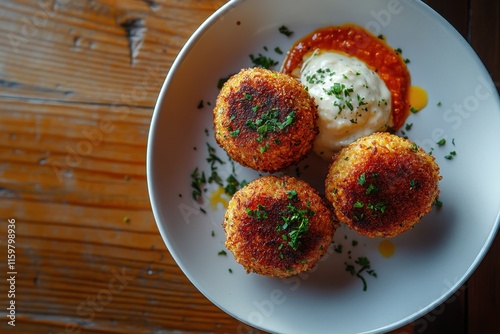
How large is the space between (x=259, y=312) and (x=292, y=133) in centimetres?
70

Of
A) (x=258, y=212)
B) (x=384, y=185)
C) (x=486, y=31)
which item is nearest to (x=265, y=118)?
(x=258, y=212)

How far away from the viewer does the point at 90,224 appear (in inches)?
83.0

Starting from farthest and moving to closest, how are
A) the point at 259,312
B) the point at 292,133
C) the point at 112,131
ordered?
the point at 112,131
the point at 259,312
the point at 292,133

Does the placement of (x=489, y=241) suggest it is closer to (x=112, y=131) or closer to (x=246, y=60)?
(x=246, y=60)

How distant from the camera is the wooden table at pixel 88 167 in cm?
207

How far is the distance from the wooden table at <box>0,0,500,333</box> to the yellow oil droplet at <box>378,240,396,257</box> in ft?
2.17

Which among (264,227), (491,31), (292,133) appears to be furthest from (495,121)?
(264,227)

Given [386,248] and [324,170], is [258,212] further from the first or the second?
[386,248]

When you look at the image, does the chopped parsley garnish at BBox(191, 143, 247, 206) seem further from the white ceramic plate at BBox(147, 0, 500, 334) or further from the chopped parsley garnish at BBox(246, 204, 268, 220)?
the chopped parsley garnish at BBox(246, 204, 268, 220)

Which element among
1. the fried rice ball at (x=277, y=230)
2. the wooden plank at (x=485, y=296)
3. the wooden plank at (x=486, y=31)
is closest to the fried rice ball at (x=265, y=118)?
the fried rice ball at (x=277, y=230)

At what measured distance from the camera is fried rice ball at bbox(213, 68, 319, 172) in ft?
5.62

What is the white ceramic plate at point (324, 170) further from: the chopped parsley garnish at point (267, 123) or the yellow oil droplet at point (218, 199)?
the chopped parsley garnish at point (267, 123)

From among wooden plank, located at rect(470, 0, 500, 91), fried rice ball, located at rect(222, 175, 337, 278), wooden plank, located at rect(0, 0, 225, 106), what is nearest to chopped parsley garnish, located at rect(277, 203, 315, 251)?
fried rice ball, located at rect(222, 175, 337, 278)

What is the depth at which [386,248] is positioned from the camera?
192cm
